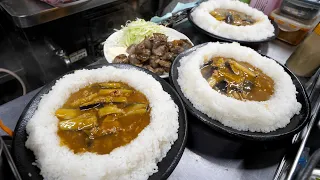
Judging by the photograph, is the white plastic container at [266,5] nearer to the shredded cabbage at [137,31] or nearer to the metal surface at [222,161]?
the shredded cabbage at [137,31]

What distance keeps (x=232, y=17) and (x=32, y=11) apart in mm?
2924

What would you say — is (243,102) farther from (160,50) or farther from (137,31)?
(137,31)

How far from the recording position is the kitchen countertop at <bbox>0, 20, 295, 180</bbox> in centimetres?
174

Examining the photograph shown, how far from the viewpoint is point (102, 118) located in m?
1.54

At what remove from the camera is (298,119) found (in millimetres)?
1798

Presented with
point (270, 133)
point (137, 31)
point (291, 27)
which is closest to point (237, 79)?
point (270, 133)

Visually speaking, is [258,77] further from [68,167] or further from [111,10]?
[111,10]

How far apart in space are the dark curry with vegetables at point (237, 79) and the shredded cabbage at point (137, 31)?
1.13 meters

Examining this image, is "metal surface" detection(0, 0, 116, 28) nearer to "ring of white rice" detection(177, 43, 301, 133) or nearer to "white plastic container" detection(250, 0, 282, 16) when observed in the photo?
"ring of white rice" detection(177, 43, 301, 133)

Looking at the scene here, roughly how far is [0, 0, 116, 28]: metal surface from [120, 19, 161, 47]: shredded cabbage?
38.4 inches

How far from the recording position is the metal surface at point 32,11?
2869 mm

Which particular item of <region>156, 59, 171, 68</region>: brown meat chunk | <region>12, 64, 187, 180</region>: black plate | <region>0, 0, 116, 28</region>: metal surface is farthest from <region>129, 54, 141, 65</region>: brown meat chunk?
<region>0, 0, 116, 28</region>: metal surface

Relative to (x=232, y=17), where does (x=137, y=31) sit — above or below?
below

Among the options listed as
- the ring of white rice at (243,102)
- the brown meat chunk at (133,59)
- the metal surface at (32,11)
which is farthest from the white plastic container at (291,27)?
the metal surface at (32,11)
